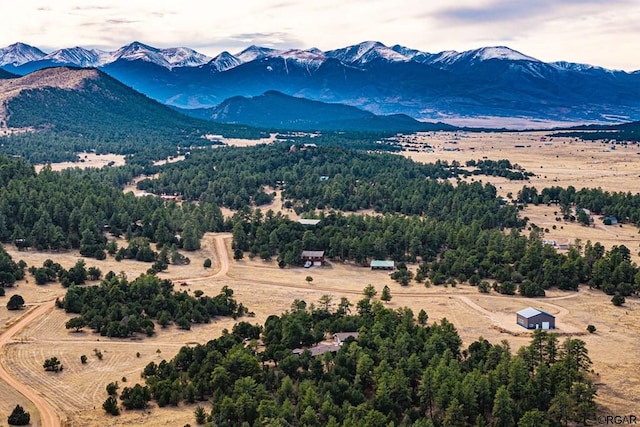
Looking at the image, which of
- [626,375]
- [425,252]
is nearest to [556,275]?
[425,252]

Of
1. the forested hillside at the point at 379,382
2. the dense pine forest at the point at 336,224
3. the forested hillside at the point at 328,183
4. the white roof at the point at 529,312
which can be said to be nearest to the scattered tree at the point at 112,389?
the forested hillside at the point at 379,382

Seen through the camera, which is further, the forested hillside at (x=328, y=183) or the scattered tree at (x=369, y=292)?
the forested hillside at (x=328, y=183)

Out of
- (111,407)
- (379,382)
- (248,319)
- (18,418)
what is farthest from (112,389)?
(248,319)

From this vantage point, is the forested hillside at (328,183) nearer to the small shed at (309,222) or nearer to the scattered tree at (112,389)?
the small shed at (309,222)

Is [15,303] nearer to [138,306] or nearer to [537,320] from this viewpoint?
[138,306]

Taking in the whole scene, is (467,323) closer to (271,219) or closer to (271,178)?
(271,219)
